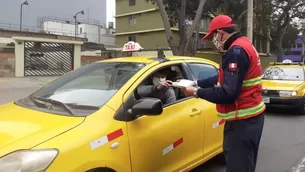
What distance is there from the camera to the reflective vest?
2638 millimetres

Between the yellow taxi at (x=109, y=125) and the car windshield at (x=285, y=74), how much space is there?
659cm

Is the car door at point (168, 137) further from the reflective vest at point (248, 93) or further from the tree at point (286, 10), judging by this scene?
the tree at point (286, 10)

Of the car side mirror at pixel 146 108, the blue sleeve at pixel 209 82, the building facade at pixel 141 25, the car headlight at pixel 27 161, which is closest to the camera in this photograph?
the car headlight at pixel 27 161

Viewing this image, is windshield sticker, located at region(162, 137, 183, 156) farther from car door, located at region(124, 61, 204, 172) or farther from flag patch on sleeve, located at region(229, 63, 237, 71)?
flag patch on sleeve, located at region(229, 63, 237, 71)

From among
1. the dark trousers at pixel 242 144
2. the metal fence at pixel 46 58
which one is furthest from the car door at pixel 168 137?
the metal fence at pixel 46 58

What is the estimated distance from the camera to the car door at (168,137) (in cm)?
296

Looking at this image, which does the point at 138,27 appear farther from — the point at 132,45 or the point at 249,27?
the point at 132,45

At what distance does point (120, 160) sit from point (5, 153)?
89 cm

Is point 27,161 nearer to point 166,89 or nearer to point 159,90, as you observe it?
point 159,90

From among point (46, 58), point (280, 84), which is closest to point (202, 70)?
point (280, 84)

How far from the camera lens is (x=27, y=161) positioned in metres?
2.22

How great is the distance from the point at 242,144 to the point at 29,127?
1.69m

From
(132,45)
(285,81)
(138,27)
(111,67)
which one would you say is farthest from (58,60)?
(138,27)

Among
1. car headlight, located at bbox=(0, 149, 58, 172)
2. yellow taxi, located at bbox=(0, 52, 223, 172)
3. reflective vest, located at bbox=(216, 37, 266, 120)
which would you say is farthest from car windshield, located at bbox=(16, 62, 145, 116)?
reflective vest, located at bbox=(216, 37, 266, 120)
